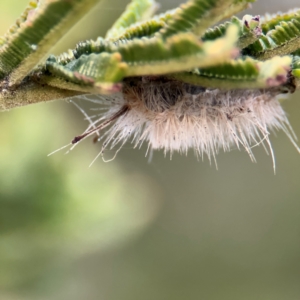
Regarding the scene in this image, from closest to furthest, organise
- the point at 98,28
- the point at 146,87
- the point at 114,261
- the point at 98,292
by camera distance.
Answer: the point at 146,87
the point at 98,28
the point at 98,292
the point at 114,261

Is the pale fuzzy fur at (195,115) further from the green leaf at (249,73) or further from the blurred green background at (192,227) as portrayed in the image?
the blurred green background at (192,227)

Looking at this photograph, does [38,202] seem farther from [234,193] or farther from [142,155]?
[234,193]

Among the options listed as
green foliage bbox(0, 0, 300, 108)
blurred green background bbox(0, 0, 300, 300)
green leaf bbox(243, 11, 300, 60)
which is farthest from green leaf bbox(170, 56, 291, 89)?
blurred green background bbox(0, 0, 300, 300)

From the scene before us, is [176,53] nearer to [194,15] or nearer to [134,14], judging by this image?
[194,15]

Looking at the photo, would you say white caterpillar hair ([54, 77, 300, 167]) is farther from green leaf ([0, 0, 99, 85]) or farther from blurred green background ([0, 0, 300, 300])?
blurred green background ([0, 0, 300, 300])

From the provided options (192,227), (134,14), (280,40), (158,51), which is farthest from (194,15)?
(192,227)

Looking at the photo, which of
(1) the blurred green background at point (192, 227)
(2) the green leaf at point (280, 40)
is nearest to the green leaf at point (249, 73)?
(2) the green leaf at point (280, 40)

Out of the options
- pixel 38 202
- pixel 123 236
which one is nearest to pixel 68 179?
pixel 38 202
